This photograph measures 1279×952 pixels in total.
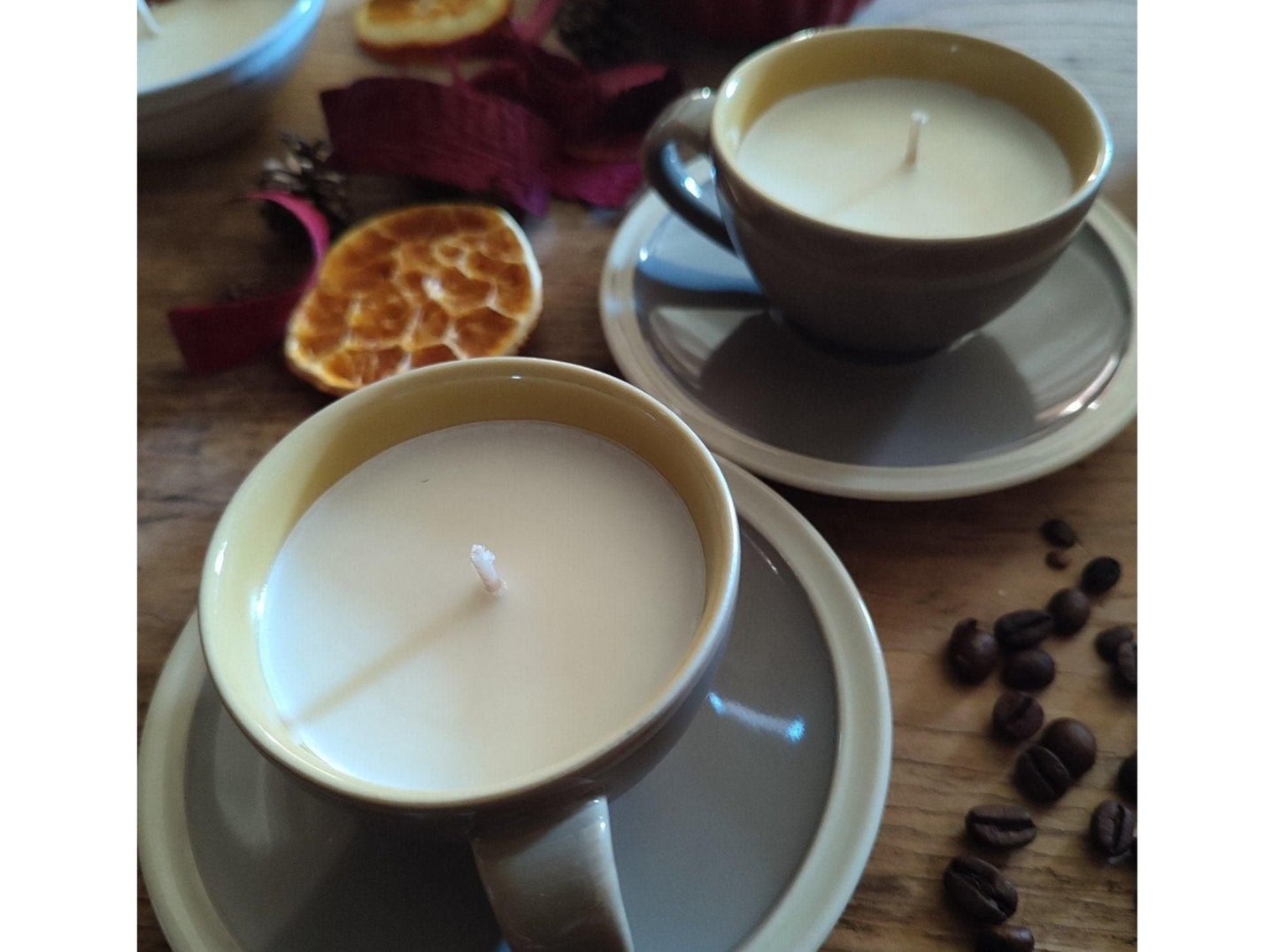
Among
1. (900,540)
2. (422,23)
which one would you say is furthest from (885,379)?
(422,23)

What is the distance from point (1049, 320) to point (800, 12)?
0.41 metres

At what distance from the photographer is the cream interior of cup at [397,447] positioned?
13.9 inches

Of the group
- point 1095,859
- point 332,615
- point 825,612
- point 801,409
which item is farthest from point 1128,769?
point 332,615

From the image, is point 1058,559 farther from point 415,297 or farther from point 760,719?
point 415,297

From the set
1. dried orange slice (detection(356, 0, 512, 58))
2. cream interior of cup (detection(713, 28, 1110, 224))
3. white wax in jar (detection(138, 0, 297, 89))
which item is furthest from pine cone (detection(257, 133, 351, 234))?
cream interior of cup (detection(713, 28, 1110, 224))

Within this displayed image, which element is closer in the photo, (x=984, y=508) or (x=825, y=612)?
(x=825, y=612)

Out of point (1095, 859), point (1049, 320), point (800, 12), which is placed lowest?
point (1095, 859)

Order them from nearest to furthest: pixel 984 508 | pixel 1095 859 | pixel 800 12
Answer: pixel 1095 859 → pixel 984 508 → pixel 800 12

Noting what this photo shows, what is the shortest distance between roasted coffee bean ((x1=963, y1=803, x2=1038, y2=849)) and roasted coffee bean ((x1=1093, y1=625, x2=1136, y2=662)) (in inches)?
4.4

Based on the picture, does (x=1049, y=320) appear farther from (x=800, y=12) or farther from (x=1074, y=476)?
(x=800, y=12)

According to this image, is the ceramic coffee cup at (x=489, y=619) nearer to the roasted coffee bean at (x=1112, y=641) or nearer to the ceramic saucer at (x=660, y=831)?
the ceramic saucer at (x=660, y=831)

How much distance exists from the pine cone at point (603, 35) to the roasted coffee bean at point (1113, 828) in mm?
759

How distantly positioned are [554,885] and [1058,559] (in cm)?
39

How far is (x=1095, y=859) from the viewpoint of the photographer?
18.4 inches
